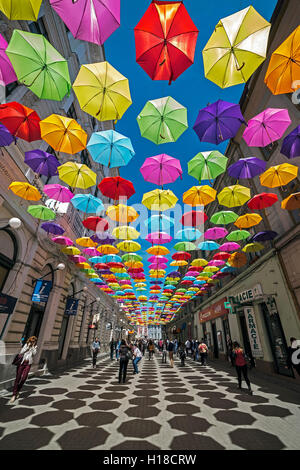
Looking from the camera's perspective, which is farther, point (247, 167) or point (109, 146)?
point (247, 167)

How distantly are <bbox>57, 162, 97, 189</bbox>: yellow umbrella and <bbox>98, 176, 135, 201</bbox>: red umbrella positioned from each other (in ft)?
1.65

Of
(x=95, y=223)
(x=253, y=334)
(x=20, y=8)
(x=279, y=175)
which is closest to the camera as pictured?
(x=20, y=8)

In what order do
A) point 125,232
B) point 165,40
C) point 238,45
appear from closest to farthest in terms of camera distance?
1. point 165,40
2. point 238,45
3. point 125,232

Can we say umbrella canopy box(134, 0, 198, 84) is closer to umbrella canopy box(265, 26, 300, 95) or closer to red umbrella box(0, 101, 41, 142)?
umbrella canopy box(265, 26, 300, 95)

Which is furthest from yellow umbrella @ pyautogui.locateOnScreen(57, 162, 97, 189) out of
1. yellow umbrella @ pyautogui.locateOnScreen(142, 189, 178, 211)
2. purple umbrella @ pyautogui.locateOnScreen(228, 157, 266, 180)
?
purple umbrella @ pyautogui.locateOnScreen(228, 157, 266, 180)

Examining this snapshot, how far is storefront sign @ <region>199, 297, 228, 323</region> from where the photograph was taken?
2014cm

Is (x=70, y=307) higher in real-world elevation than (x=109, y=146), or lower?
lower

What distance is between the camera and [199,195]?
8883 mm

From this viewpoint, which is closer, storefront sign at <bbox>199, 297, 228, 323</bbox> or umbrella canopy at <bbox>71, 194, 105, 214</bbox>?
umbrella canopy at <bbox>71, 194, 105, 214</bbox>

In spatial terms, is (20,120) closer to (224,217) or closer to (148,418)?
(148,418)

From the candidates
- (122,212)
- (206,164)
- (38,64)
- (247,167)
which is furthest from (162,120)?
(122,212)

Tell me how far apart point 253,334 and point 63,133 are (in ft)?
51.9

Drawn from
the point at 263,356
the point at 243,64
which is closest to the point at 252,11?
the point at 243,64

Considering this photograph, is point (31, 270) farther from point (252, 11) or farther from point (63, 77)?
point (252, 11)
